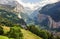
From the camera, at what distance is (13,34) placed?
42312mm

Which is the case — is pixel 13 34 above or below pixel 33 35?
above

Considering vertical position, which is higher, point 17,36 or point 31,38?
point 17,36

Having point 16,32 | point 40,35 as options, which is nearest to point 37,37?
point 40,35

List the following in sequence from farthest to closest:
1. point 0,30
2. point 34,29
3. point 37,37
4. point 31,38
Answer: point 34,29, point 37,37, point 31,38, point 0,30

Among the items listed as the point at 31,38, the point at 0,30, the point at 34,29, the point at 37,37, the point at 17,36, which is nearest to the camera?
the point at 17,36

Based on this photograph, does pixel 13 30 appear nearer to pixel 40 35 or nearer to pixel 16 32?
pixel 16 32

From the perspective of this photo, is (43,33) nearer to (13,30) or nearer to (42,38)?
(42,38)

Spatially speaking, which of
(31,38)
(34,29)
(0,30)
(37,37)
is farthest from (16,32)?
(34,29)

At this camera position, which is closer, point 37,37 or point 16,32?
point 16,32

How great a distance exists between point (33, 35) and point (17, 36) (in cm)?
3411

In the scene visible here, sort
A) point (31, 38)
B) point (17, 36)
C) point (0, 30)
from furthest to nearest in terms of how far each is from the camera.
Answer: point (31, 38), point (0, 30), point (17, 36)

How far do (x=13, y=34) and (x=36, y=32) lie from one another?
3731 cm

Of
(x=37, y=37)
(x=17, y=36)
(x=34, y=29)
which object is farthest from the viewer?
(x=34, y=29)

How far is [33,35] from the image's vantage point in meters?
75.9
